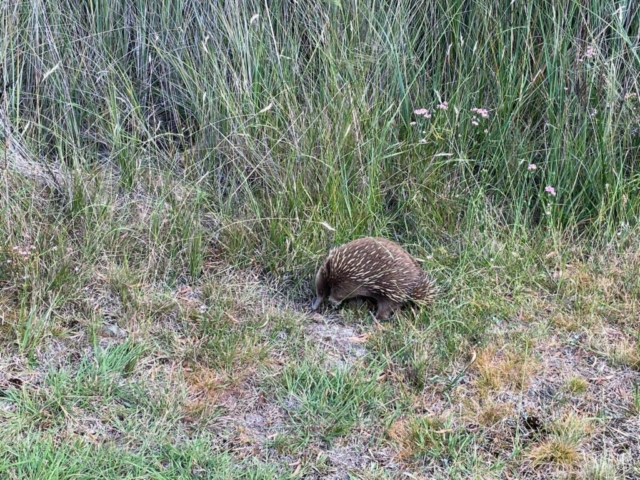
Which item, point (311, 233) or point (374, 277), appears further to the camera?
point (311, 233)

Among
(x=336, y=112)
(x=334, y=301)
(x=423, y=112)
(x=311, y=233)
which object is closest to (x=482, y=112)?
(x=423, y=112)

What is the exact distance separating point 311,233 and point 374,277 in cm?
54

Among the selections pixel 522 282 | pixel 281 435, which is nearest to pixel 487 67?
pixel 522 282

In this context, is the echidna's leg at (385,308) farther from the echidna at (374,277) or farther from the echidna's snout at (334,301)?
the echidna's snout at (334,301)

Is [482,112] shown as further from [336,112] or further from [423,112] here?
[336,112]

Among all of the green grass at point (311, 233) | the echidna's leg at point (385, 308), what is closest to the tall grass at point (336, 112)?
the green grass at point (311, 233)

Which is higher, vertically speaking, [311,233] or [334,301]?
[311,233]

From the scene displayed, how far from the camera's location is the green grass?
308cm

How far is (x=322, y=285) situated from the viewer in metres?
3.86

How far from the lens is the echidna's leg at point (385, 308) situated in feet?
12.7

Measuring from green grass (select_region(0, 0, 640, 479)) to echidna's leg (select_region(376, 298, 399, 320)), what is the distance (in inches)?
2.1

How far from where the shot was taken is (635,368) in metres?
3.48

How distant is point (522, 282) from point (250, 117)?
5.71 feet

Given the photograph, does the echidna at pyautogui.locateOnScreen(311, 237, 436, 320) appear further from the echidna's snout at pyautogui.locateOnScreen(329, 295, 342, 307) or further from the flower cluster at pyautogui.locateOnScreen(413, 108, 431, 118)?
the flower cluster at pyautogui.locateOnScreen(413, 108, 431, 118)
